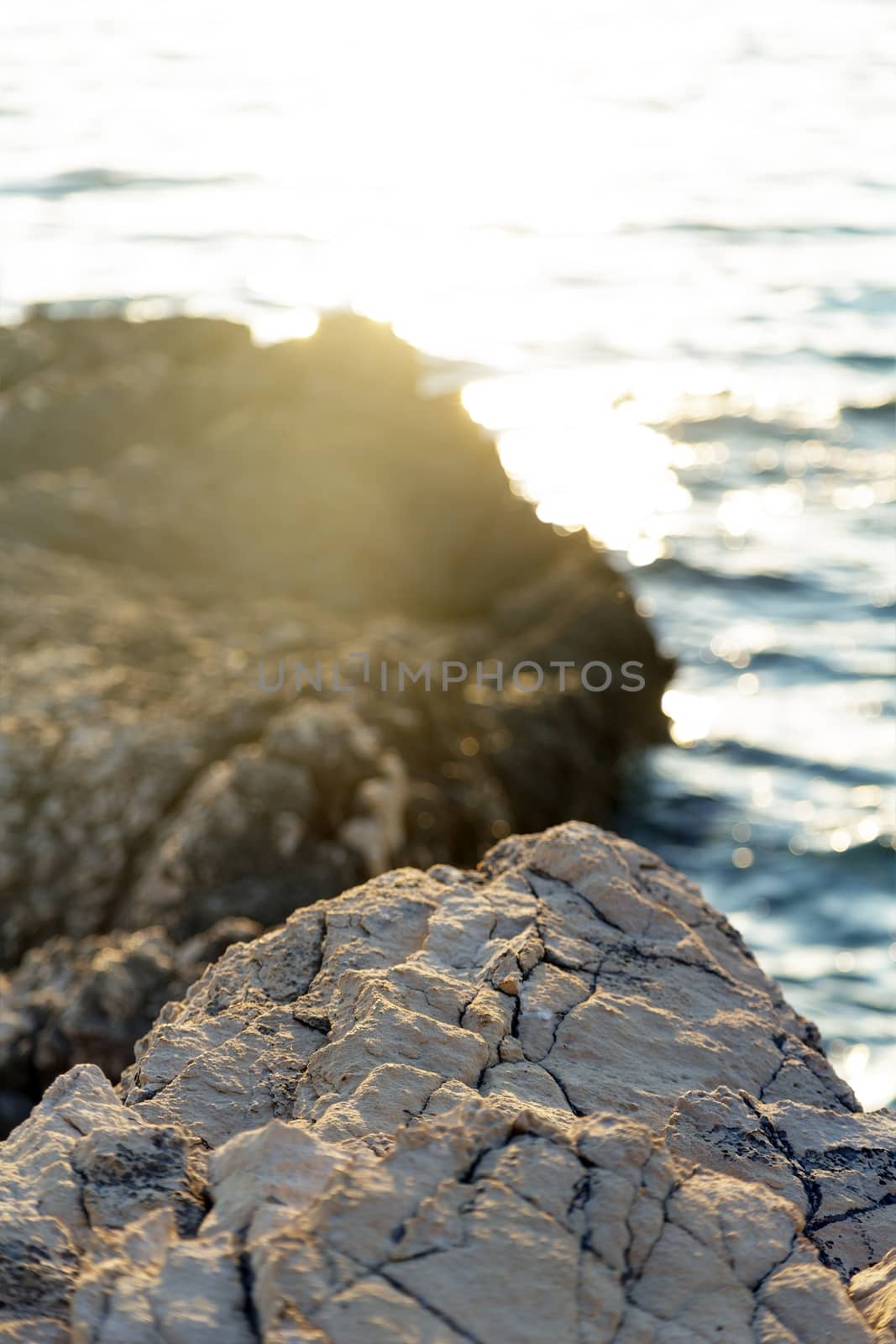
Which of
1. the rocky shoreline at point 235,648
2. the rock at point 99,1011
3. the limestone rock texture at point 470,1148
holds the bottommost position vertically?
the rock at point 99,1011

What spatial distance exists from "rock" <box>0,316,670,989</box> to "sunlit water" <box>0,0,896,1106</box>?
3.49 feet

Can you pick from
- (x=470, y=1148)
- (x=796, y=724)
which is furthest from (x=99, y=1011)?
(x=796, y=724)

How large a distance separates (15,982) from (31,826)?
0.65 m

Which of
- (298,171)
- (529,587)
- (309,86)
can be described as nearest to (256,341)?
(529,587)

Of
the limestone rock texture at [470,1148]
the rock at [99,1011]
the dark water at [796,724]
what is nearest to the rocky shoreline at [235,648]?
the rock at [99,1011]

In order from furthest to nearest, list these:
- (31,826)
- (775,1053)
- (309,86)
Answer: (309,86)
(31,826)
(775,1053)

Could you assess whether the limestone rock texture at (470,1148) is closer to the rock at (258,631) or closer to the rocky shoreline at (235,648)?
the rocky shoreline at (235,648)

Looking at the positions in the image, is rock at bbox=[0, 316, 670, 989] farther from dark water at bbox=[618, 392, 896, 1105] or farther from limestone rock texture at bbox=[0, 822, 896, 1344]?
limestone rock texture at bbox=[0, 822, 896, 1344]

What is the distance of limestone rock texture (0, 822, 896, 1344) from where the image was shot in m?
1.63

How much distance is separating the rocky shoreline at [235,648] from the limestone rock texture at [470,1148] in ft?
4.50

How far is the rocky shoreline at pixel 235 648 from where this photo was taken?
13.8 feet

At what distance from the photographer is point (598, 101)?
21469 millimetres

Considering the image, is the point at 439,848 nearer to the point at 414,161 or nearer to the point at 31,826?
the point at 31,826

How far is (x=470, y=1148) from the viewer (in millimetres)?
1774
